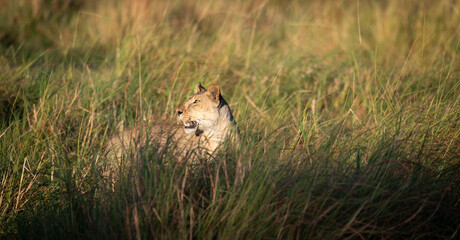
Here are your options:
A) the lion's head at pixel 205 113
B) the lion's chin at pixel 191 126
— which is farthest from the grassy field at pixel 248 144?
the lion's chin at pixel 191 126

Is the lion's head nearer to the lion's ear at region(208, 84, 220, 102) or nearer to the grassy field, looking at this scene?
the lion's ear at region(208, 84, 220, 102)

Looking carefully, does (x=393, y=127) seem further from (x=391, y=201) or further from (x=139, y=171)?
(x=139, y=171)

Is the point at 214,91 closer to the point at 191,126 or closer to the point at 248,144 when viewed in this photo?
the point at 191,126

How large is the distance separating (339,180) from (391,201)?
0.36 meters

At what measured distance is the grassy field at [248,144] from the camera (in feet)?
8.64

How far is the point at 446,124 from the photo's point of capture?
361cm

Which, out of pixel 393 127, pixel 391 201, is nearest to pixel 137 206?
pixel 391 201

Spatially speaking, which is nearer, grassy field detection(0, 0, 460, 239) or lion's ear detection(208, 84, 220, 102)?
grassy field detection(0, 0, 460, 239)

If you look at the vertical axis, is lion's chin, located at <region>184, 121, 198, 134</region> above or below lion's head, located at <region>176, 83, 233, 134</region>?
below

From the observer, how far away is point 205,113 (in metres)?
3.83

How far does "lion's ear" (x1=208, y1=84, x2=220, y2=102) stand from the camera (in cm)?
375

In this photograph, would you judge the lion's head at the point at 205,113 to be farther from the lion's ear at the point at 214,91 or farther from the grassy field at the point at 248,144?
the grassy field at the point at 248,144

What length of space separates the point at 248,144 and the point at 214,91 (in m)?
0.86

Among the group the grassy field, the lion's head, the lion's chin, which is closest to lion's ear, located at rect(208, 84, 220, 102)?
the lion's head
